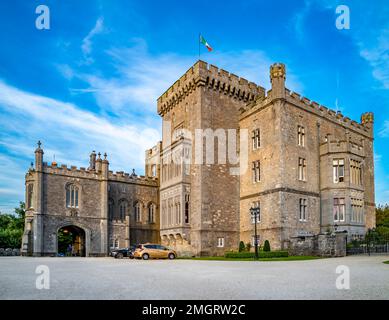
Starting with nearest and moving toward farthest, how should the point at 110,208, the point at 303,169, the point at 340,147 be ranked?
the point at 303,169
the point at 340,147
the point at 110,208

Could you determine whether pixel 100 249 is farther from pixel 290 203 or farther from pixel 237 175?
pixel 290 203

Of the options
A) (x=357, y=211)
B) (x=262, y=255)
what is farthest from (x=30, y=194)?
(x=357, y=211)

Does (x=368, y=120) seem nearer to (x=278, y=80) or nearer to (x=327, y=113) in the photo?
(x=327, y=113)

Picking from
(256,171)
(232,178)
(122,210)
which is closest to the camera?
(256,171)

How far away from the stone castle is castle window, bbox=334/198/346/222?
0.10 metres

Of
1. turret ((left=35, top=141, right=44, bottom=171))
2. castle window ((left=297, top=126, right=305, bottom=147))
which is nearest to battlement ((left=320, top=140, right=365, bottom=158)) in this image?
castle window ((left=297, top=126, right=305, bottom=147))

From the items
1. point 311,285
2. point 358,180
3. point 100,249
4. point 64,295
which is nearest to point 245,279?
point 311,285

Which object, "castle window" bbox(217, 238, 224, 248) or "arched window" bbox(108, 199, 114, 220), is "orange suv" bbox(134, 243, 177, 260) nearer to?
"castle window" bbox(217, 238, 224, 248)

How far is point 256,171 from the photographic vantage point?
128ft

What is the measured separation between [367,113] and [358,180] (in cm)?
1217

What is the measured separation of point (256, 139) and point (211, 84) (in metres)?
7.25

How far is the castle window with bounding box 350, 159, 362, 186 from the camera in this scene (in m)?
38.1

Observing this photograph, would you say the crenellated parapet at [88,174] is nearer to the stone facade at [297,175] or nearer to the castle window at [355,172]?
the stone facade at [297,175]

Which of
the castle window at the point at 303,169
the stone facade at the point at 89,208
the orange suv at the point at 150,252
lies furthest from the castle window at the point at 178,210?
the castle window at the point at 303,169
